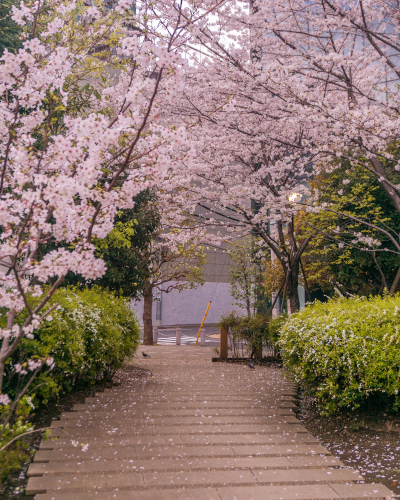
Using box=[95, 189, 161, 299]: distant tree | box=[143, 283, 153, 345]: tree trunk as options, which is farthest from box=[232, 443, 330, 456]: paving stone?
box=[143, 283, 153, 345]: tree trunk

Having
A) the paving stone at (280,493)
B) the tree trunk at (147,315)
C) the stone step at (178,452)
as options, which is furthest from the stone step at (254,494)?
the tree trunk at (147,315)

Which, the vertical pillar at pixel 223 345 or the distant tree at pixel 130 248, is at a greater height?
the distant tree at pixel 130 248

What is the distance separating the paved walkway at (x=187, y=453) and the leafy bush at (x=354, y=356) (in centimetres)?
65

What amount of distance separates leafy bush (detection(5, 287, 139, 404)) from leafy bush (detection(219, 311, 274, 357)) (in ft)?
12.0

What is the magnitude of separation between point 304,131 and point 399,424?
24.3ft

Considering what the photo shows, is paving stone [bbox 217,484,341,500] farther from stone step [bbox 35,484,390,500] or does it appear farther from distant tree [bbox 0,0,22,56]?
distant tree [bbox 0,0,22,56]

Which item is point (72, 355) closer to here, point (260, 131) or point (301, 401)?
point (301, 401)

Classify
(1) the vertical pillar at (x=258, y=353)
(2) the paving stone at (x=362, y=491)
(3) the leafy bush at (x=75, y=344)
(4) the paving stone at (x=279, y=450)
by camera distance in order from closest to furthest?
(2) the paving stone at (x=362, y=491) → (4) the paving stone at (x=279, y=450) → (3) the leafy bush at (x=75, y=344) → (1) the vertical pillar at (x=258, y=353)

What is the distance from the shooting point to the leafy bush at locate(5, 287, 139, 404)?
438 cm

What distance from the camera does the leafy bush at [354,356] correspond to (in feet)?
15.6

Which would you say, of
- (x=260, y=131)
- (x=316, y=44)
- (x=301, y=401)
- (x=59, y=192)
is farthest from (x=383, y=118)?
(x=59, y=192)

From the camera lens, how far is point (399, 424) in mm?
5105

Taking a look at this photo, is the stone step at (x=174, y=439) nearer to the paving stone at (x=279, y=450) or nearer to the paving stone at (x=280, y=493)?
the paving stone at (x=279, y=450)

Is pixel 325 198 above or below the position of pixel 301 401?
above
